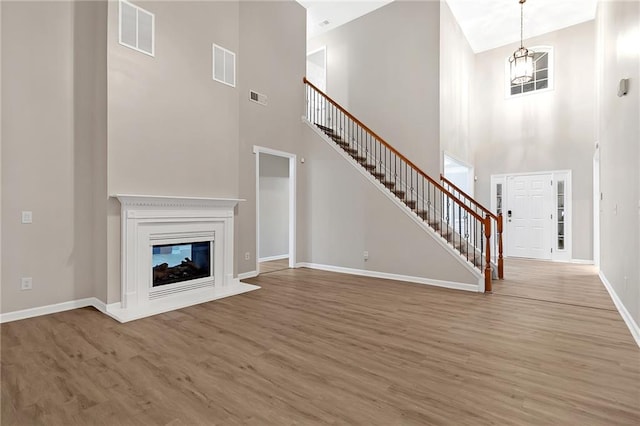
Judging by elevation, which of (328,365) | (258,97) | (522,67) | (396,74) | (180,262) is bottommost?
(328,365)

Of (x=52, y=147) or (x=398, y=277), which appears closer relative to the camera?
(x=52, y=147)

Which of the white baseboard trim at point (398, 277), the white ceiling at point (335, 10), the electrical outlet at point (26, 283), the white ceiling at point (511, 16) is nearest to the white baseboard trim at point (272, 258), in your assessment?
the white baseboard trim at point (398, 277)

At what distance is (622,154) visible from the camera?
3.58m

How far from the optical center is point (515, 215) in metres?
8.20

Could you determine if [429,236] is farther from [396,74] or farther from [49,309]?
[49,309]

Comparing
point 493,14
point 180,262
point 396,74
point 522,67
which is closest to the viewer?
point 180,262

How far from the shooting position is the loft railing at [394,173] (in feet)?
19.0

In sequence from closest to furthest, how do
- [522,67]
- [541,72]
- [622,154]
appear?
1. [622,154]
2. [522,67]
3. [541,72]

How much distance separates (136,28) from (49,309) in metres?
3.37

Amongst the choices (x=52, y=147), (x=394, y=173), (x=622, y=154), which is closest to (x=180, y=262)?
(x=52, y=147)

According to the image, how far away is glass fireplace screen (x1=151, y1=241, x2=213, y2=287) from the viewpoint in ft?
13.2

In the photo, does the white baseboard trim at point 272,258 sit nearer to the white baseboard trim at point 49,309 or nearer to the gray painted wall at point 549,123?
→ the white baseboard trim at point 49,309

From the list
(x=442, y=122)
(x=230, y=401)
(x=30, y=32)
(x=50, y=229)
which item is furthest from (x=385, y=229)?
(x=30, y=32)

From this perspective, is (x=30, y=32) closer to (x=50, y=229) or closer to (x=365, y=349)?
(x=50, y=229)
